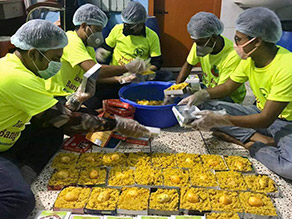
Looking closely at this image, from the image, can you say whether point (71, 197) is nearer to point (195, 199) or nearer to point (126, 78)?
point (195, 199)

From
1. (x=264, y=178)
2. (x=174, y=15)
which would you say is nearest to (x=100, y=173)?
(x=264, y=178)

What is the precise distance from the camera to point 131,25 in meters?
2.86

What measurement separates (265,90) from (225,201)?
867mm

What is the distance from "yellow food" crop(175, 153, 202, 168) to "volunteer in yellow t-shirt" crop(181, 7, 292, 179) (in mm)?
215

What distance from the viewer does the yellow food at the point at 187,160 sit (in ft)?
6.33

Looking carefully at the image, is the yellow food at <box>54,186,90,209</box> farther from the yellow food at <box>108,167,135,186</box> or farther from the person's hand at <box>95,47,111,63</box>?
the person's hand at <box>95,47,111,63</box>

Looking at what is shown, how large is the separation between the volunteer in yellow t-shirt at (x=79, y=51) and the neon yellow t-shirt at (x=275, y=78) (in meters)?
A: 1.20

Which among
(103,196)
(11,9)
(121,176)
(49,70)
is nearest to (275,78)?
(121,176)

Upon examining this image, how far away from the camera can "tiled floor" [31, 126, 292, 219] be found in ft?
5.60

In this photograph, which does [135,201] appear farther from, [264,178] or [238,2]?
[238,2]

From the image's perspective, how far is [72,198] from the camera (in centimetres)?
161

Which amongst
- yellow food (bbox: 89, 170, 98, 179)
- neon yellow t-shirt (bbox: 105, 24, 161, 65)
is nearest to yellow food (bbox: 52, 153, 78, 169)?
yellow food (bbox: 89, 170, 98, 179)

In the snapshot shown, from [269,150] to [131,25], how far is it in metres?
1.71

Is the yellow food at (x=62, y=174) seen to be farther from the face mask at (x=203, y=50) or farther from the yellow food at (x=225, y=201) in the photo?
the face mask at (x=203, y=50)
